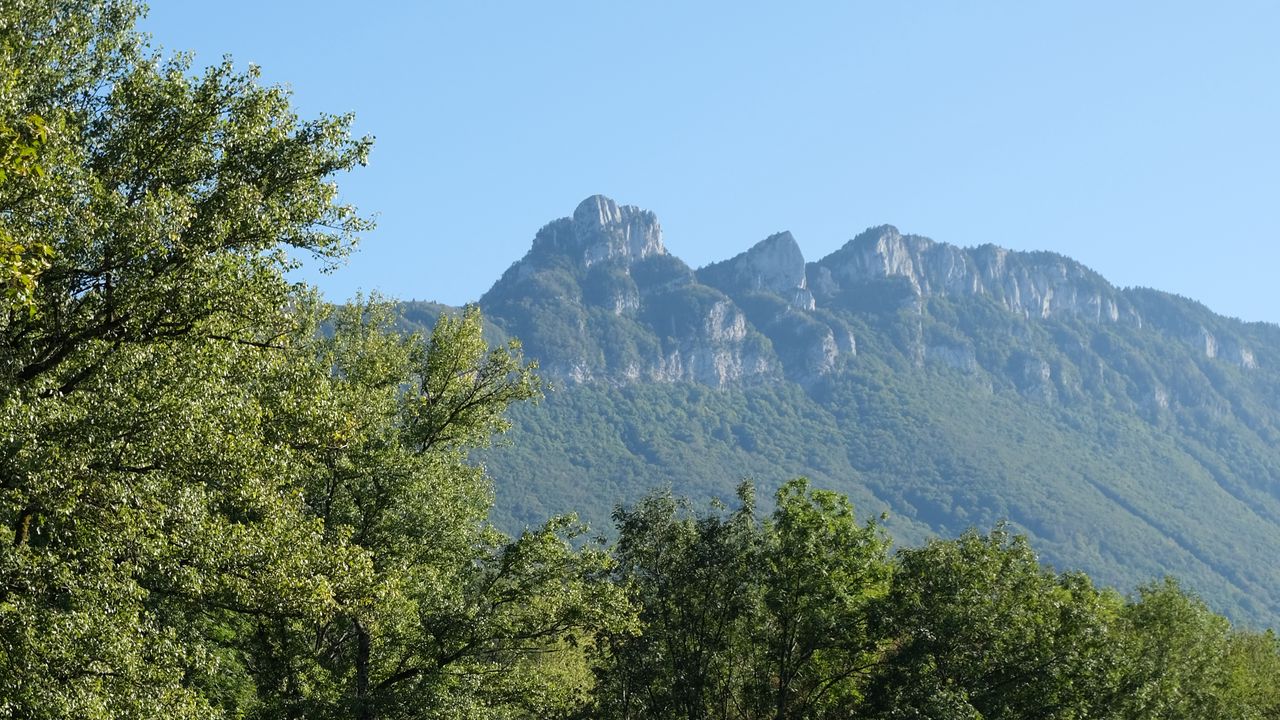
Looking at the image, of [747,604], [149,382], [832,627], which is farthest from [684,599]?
[149,382]

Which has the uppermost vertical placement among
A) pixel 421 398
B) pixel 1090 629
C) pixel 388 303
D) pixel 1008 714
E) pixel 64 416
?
pixel 388 303

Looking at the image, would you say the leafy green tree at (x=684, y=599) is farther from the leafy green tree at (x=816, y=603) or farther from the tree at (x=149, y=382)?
the tree at (x=149, y=382)

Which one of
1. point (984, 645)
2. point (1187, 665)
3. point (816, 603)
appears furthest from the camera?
point (1187, 665)

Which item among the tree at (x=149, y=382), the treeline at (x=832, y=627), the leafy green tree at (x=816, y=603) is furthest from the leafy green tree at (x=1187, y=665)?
the tree at (x=149, y=382)

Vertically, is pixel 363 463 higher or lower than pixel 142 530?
higher

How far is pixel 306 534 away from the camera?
708 inches

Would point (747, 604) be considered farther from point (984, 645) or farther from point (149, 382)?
point (149, 382)

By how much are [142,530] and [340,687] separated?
34.8ft

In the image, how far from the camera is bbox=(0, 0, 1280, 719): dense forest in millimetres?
14367

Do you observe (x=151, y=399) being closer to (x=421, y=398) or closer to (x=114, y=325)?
(x=114, y=325)

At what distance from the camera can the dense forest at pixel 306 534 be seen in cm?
1437

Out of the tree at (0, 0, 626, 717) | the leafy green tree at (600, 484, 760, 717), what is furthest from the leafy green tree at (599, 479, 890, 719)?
the tree at (0, 0, 626, 717)

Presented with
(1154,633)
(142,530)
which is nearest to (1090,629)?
(1154,633)

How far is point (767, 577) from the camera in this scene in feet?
94.0
